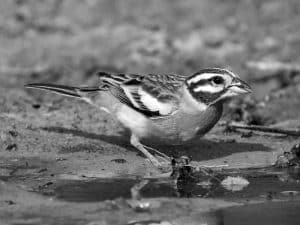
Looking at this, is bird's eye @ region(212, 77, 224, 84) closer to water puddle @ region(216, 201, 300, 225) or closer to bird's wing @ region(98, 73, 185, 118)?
bird's wing @ region(98, 73, 185, 118)

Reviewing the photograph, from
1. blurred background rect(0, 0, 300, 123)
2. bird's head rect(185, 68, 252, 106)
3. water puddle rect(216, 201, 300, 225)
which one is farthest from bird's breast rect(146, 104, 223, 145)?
blurred background rect(0, 0, 300, 123)

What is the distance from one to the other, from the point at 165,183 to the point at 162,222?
120 cm

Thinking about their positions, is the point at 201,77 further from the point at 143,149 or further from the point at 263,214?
the point at 263,214

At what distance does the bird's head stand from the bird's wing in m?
0.22

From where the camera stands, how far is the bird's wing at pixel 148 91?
8695 millimetres

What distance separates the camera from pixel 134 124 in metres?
8.80

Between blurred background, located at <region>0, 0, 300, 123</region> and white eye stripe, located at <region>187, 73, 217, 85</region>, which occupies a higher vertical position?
blurred background, located at <region>0, 0, 300, 123</region>

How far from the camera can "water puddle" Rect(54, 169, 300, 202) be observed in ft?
23.7

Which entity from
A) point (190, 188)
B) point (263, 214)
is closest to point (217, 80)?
point (190, 188)

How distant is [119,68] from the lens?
12.5m

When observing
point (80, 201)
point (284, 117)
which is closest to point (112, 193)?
point (80, 201)

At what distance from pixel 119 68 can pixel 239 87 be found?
426 centimetres

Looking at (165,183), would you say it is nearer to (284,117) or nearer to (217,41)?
(284,117)

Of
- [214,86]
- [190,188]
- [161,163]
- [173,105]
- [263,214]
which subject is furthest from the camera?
[173,105]
